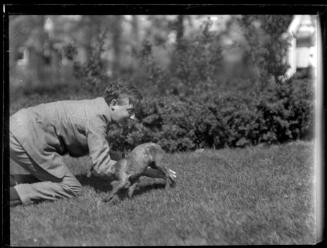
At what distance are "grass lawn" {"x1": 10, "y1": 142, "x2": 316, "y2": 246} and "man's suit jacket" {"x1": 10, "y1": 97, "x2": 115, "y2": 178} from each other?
40 centimetres

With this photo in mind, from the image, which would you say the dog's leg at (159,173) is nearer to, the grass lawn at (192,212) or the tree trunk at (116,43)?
the grass lawn at (192,212)

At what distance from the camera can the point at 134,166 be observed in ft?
13.2

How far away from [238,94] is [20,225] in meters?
4.39

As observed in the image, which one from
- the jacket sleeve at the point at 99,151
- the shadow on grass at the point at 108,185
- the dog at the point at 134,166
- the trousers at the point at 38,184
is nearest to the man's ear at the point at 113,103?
the jacket sleeve at the point at 99,151

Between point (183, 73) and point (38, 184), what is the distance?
16.5 ft

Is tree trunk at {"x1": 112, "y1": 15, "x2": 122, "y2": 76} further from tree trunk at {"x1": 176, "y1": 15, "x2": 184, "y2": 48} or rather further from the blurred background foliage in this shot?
tree trunk at {"x1": 176, "y1": 15, "x2": 184, "y2": 48}

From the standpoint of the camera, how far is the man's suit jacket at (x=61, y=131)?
3924 mm

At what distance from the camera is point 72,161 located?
5.66 metres

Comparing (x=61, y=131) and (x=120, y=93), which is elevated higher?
(x=120, y=93)

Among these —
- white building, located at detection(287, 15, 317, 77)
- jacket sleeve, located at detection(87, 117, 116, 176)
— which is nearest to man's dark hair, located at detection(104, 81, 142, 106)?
jacket sleeve, located at detection(87, 117, 116, 176)

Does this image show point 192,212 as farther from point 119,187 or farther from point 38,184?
point 38,184

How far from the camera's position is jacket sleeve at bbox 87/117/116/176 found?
389 centimetres

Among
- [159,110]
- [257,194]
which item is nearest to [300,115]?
[159,110]

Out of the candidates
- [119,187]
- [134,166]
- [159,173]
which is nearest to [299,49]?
[159,173]
